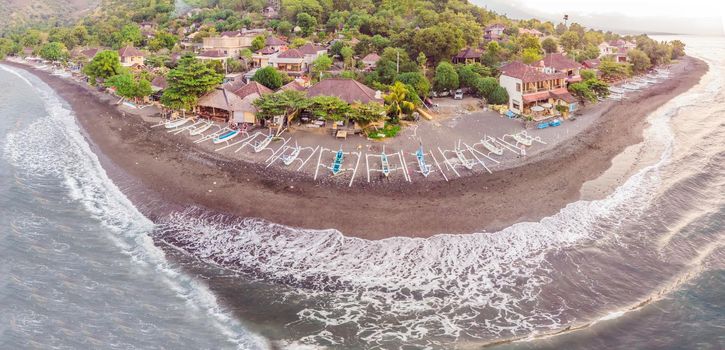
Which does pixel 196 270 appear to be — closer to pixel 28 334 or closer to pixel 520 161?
pixel 28 334

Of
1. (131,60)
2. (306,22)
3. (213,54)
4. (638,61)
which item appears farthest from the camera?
(306,22)

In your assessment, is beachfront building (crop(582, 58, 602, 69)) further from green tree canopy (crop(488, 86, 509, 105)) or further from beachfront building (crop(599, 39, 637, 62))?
green tree canopy (crop(488, 86, 509, 105))

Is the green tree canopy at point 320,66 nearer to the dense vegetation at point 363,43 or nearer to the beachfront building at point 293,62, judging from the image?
the dense vegetation at point 363,43

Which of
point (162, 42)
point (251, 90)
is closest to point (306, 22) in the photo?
point (162, 42)

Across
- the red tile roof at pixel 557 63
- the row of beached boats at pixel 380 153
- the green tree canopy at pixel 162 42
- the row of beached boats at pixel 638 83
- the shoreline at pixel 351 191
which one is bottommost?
the shoreline at pixel 351 191

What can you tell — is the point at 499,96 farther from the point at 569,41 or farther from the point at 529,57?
the point at 569,41

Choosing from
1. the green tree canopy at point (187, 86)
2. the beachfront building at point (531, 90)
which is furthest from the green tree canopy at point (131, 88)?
the beachfront building at point (531, 90)
